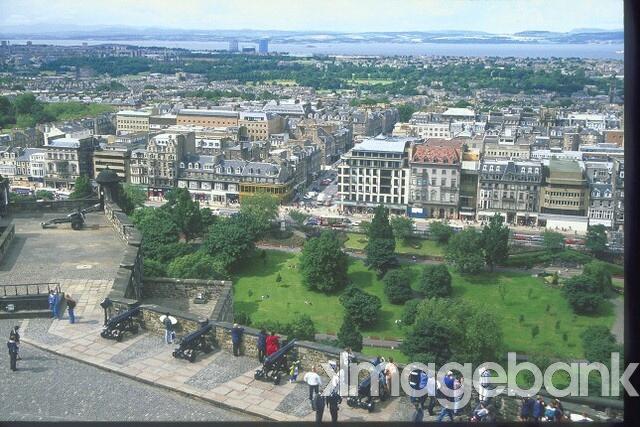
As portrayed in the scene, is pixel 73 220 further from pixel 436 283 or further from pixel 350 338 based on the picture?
pixel 436 283

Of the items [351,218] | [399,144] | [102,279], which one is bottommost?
[351,218]

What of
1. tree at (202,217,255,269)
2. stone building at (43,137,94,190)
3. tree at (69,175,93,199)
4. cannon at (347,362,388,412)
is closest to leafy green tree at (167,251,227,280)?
tree at (202,217,255,269)

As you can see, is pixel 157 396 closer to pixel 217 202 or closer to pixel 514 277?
pixel 514 277

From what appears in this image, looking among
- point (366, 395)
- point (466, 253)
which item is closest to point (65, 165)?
point (466, 253)

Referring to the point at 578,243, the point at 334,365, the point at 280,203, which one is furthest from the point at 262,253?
the point at 334,365

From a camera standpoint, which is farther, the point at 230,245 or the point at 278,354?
the point at 230,245

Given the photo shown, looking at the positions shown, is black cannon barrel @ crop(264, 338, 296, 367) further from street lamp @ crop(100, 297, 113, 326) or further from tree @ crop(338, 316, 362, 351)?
tree @ crop(338, 316, 362, 351)
